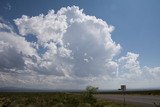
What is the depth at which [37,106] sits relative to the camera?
27.2 meters

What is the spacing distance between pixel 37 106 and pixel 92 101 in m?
5.68

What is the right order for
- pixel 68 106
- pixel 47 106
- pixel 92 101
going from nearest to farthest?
pixel 68 106 < pixel 47 106 < pixel 92 101

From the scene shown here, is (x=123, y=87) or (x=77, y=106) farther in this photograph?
(x=123, y=87)

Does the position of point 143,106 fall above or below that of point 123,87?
below

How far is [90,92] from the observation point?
2802 cm

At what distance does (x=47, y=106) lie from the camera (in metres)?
26.2

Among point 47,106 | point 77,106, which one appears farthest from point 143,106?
point 47,106

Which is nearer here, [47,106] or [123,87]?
[47,106]

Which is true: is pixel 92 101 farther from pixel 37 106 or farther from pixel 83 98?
pixel 37 106

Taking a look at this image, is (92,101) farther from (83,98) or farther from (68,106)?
(68,106)

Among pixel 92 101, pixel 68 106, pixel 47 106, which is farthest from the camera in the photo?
pixel 92 101

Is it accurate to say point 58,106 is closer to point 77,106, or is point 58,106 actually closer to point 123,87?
point 77,106

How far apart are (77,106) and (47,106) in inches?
138

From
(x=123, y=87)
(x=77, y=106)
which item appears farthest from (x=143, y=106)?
(x=77, y=106)
